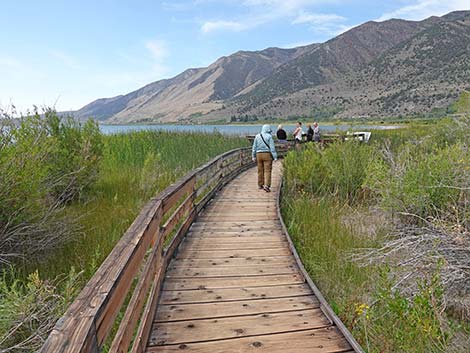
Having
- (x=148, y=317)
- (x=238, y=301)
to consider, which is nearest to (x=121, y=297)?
(x=148, y=317)

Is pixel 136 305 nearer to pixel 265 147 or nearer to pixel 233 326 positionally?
pixel 233 326

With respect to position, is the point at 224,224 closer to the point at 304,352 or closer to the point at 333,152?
the point at 304,352

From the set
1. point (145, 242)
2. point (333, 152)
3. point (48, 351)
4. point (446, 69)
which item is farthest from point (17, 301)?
point (446, 69)

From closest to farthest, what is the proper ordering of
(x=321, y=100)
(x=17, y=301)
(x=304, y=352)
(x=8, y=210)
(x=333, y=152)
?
(x=304, y=352) < (x=17, y=301) < (x=8, y=210) < (x=333, y=152) < (x=321, y=100)

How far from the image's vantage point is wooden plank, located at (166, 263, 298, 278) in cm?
412

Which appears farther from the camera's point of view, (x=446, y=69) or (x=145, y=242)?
(x=446, y=69)

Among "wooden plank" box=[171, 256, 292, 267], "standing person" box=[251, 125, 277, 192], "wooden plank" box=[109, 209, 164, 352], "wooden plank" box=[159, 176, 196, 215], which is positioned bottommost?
"wooden plank" box=[171, 256, 292, 267]

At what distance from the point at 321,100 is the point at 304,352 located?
151781mm

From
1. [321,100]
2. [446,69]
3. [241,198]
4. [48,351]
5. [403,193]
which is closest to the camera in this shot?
[48,351]

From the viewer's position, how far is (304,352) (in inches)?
105

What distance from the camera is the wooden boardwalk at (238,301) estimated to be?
2779 millimetres

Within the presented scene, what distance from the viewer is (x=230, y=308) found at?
10.9ft

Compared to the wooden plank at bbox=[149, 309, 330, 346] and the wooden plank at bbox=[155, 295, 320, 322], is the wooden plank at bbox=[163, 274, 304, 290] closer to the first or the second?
the wooden plank at bbox=[155, 295, 320, 322]

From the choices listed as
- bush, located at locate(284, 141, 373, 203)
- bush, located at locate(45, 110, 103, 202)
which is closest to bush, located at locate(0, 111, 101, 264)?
bush, located at locate(45, 110, 103, 202)
